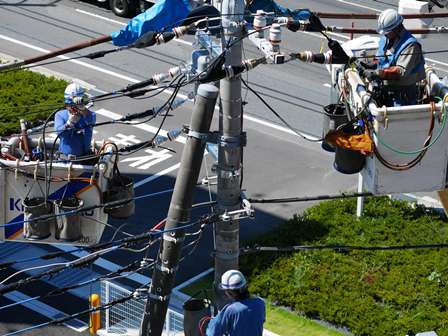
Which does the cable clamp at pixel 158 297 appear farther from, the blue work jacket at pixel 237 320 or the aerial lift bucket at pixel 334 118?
the aerial lift bucket at pixel 334 118

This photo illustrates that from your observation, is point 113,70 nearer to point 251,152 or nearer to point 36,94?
point 36,94

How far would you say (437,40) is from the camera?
28844 mm

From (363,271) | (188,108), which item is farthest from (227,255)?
(188,108)

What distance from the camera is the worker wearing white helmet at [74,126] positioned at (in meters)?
14.9

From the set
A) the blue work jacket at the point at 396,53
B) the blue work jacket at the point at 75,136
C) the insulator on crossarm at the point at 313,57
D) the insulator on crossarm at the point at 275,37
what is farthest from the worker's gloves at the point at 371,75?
the blue work jacket at the point at 75,136

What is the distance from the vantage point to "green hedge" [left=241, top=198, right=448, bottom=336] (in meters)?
Answer: 16.6

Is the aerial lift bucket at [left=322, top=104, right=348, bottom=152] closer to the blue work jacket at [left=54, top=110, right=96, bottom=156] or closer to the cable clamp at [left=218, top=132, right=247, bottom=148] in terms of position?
the cable clamp at [left=218, top=132, right=247, bottom=148]

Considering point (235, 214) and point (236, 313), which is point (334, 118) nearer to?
point (235, 214)

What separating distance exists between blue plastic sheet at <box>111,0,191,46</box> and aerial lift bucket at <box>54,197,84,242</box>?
2.18 metres

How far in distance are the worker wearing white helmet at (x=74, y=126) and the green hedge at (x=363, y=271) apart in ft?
12.5

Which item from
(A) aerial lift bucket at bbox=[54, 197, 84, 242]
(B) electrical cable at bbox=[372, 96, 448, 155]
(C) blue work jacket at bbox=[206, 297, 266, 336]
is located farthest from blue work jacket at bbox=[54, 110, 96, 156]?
(C) blue work jacket at bbox=[206, 297, 266, 336]

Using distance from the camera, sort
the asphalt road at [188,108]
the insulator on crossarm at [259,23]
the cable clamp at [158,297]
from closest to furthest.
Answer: the cable clamp at [158,297]
the insulator on crossarm at [259,23]
the asphalt road at [188,108]

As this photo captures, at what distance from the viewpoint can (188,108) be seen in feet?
80.8

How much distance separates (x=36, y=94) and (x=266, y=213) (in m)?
6.91
